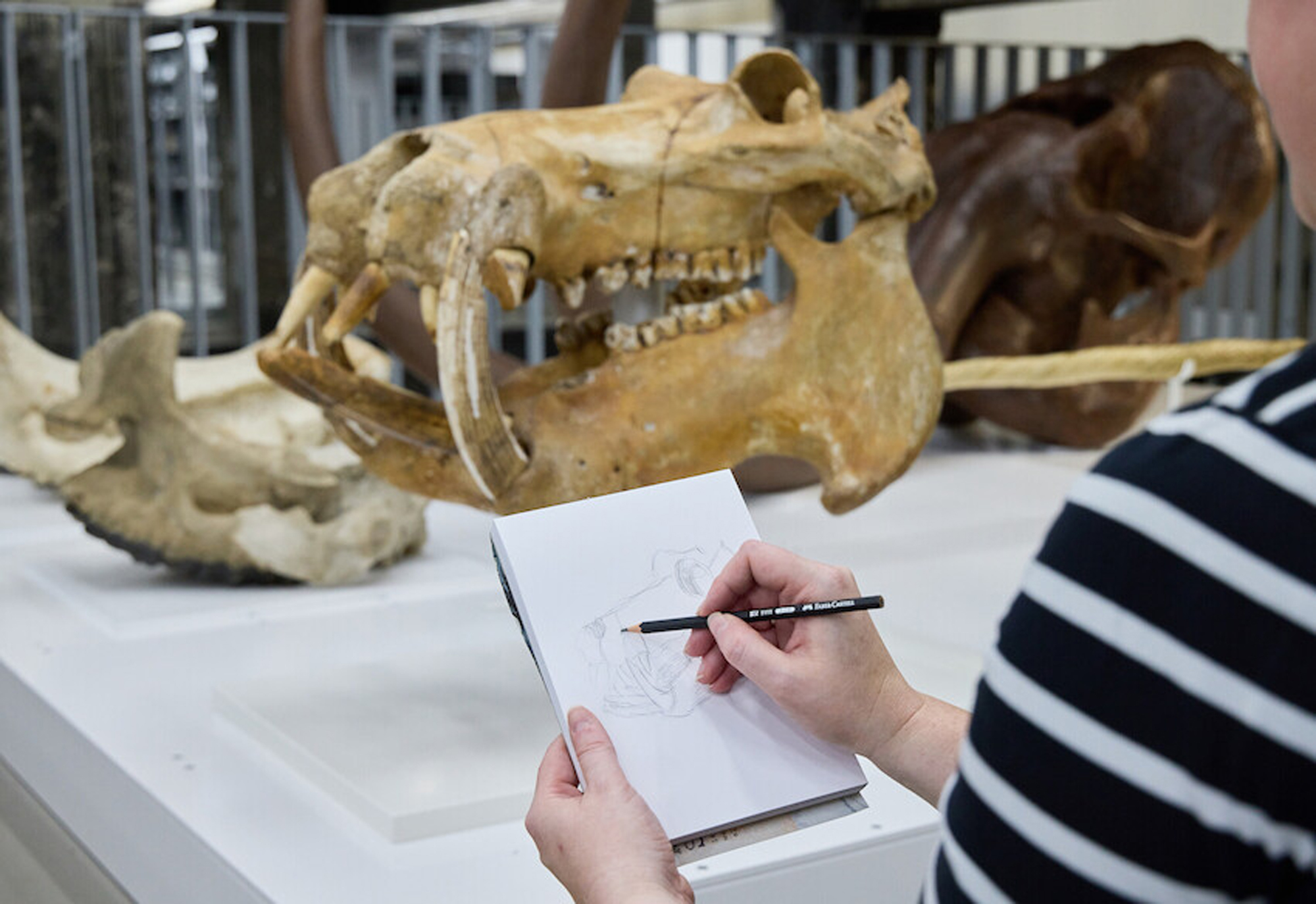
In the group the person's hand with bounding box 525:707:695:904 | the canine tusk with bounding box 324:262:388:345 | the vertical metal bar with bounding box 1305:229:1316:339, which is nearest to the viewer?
the person's hand with bounding box 525:707:695:904

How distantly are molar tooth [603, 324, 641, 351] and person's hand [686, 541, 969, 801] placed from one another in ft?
2.80

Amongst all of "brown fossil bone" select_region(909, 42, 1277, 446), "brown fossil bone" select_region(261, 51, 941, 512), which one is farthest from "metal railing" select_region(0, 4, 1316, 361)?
"brown fossil bone" select_region(261, 51, 941, 512)

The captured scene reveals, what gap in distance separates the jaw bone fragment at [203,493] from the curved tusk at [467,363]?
96 cm

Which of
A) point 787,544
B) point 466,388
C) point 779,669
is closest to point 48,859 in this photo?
point 466,388

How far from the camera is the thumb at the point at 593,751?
1104 millimetres

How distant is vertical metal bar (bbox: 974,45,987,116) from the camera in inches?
199

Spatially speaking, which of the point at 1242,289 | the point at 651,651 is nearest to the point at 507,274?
the point at 651,651

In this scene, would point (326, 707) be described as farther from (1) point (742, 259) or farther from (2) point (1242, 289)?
(2) point (1242, 289)

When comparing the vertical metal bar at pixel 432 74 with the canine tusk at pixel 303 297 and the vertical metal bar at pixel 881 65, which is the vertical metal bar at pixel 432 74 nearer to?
the vertical metal bar at pixel 881 65

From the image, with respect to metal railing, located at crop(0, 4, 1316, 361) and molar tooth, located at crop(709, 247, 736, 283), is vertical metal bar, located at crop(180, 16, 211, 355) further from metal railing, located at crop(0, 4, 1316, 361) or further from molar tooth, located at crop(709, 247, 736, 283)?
molar tooth, located at crop(709, 247, 736, 283)

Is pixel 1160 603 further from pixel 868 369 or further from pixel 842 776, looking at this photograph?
pixel 868 369

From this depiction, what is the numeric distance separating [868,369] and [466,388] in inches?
21.4

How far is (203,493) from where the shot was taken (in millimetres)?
2832

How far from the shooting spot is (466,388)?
1.83m
